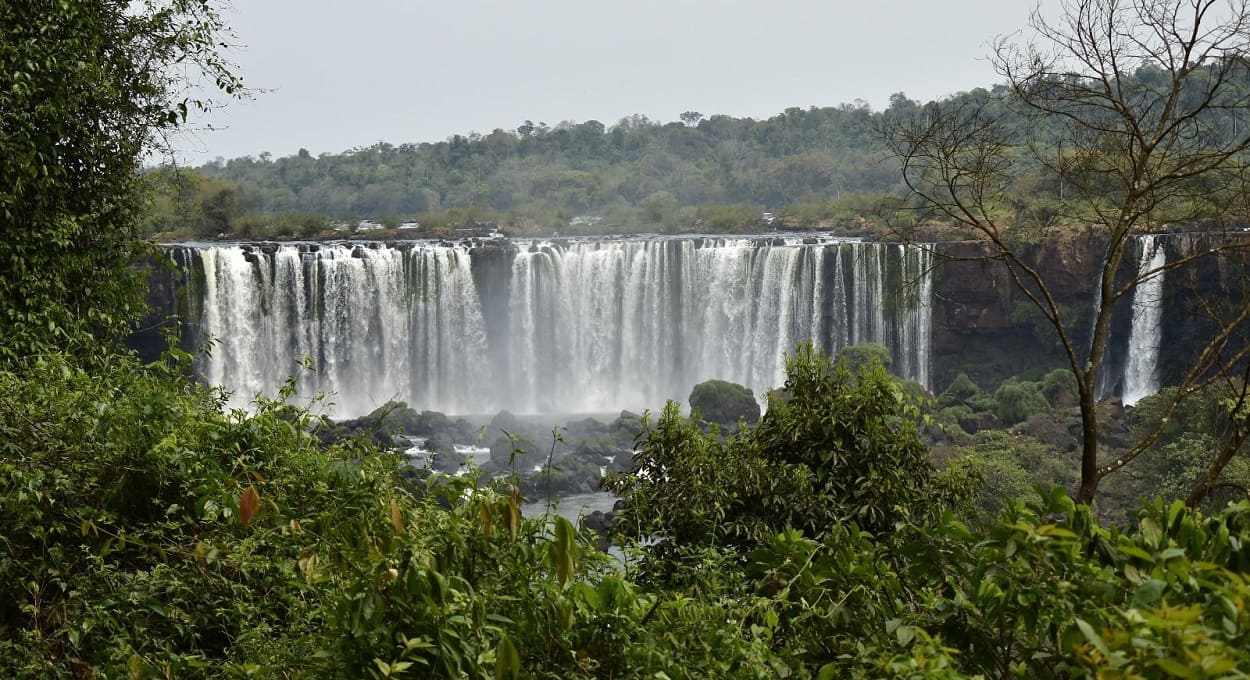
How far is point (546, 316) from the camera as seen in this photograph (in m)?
25.9

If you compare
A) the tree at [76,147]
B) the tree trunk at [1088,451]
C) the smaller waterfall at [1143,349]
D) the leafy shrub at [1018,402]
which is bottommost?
the leafy shrub at [1018,402]

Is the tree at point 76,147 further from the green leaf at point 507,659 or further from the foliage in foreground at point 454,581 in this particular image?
the green leaf at point 507,659

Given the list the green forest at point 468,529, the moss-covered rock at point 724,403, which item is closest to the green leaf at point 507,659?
the green forest at point 468,529

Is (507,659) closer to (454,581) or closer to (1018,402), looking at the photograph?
(454,581)

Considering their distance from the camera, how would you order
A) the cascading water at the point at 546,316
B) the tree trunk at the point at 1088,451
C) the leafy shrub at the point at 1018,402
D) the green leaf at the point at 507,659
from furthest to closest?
the cascading water at the point at 546,316, the leafy shrub at the point at 1018,402, the tree trunk at the point at 1088,451, the green leaf at the point at 507,659

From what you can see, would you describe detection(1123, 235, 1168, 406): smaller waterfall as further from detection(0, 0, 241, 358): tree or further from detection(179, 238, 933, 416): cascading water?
detection(0, 0, 241, 358): tree

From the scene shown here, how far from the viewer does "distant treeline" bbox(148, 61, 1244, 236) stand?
1446 inches

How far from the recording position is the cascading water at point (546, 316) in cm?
2259

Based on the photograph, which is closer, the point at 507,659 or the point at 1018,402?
the point at 507,659

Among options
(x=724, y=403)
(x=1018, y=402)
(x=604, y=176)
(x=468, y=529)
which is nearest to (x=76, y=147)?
(x=468, y=529)

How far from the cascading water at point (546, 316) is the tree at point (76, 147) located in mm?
15374

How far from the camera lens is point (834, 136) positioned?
Result: 49906mm

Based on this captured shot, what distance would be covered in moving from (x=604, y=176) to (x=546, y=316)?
2354 cm

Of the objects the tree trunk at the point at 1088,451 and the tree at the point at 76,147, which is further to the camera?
the tree at the point at 76,147
